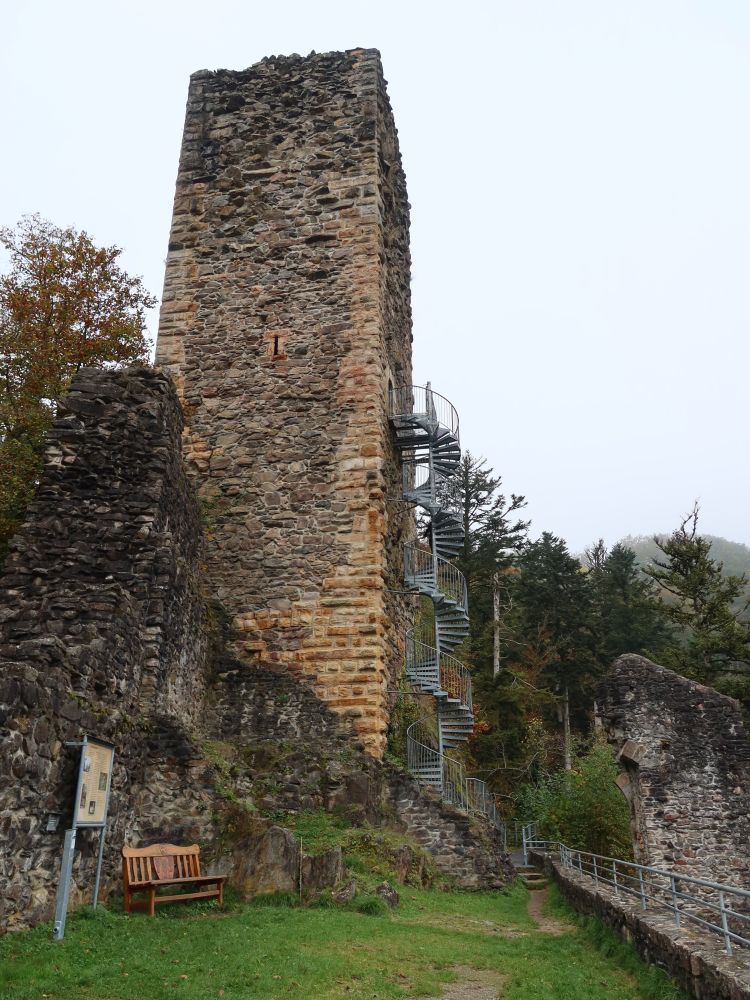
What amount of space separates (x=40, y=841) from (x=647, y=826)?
979cm

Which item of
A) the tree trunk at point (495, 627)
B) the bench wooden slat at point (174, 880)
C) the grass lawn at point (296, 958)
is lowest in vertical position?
the grass lawn at point (296, 958)

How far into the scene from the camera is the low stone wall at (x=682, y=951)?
5.74 meters

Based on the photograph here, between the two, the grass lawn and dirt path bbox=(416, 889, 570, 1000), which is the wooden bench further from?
dirt path bbox=(416, 889, 570, 1000)

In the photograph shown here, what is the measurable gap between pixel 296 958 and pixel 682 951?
297cm

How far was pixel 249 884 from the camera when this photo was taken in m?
8.98

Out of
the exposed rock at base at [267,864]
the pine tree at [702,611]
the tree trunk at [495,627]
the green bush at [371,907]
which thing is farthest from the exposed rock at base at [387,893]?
the tree trunk at [495,627]

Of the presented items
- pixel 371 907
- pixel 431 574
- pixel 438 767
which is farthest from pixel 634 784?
pixel 371 907

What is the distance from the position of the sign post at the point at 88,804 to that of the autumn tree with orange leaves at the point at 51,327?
282 inches

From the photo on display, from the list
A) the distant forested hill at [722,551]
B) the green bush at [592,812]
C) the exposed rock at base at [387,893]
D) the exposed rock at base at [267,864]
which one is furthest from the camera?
the distant forested hill at [722,551]

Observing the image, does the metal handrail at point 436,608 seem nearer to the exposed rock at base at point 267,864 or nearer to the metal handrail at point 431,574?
the metal handrail at point 431,574

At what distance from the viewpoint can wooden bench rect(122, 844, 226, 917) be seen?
7.88 metres

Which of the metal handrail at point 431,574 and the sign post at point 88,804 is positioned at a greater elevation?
the metal handrail at point 431,574

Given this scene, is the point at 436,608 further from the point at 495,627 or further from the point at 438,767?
the point at 495,627

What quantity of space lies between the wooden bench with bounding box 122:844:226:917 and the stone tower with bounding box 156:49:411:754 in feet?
13.7
